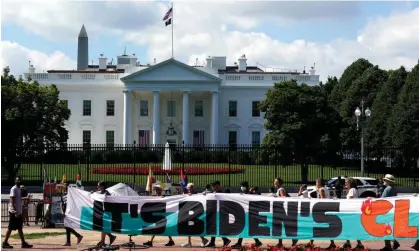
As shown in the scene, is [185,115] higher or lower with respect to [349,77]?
lower

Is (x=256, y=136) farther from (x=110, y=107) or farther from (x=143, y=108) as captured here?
(x=110, y=107)

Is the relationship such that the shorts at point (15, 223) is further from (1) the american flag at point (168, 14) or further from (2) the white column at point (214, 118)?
(2) the white column at point (214, 118)

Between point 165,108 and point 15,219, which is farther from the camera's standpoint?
point 165,108

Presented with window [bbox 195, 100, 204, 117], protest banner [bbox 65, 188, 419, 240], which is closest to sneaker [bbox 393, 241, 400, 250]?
protest banner [bbox 65, 188, 419, 240]

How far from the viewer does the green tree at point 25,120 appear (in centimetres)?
4409

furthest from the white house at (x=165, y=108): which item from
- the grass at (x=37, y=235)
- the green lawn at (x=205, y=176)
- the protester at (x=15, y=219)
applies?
the protester at (x=15, y=219)

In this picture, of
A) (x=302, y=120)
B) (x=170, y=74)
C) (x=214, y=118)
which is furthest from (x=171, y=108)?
(x=302, y=120)

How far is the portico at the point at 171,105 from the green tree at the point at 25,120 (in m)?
33.5

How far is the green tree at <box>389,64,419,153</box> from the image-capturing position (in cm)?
5453

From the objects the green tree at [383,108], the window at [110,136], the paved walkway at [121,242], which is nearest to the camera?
the paved walkway at [121,242]

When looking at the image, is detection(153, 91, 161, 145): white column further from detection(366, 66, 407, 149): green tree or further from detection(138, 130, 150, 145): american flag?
detection(366, 66, 407, 149): green tree

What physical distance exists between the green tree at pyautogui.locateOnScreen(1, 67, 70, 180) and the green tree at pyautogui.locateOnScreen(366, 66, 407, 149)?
80.9ft

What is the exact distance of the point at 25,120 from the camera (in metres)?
44.8

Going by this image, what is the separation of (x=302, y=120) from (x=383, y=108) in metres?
9.91
